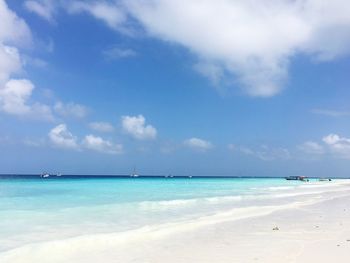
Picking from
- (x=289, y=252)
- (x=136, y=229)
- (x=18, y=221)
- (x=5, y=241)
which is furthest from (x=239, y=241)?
(x=18, y=221)

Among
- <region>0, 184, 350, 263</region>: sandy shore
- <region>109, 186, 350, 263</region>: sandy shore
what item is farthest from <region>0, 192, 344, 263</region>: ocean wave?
<region>109, 186, 350, 263</region>: sandy shore

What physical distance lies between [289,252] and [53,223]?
8643mm

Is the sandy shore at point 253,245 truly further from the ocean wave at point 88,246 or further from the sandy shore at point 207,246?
the ocean wave at point 88,246

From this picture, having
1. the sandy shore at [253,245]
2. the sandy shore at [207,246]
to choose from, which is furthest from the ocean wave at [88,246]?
the sandy shore at [253,245]

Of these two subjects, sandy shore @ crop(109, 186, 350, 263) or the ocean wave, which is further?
the ocean wave

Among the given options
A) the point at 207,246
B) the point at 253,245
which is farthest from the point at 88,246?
the point at 253,245

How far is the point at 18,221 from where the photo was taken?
562 inches

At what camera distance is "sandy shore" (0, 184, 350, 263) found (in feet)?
27.3

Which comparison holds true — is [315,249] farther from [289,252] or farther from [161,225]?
[161,225]

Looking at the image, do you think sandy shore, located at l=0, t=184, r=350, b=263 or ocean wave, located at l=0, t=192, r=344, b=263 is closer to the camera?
sandy shore, located at l=0, t=184, r=350, b=263

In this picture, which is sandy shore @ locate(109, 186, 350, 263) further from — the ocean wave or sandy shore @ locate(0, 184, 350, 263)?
the ocean wave

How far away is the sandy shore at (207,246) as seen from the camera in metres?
8.32

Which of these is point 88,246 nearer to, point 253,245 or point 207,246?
point 207,246

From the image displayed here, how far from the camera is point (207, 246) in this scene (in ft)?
32.0
